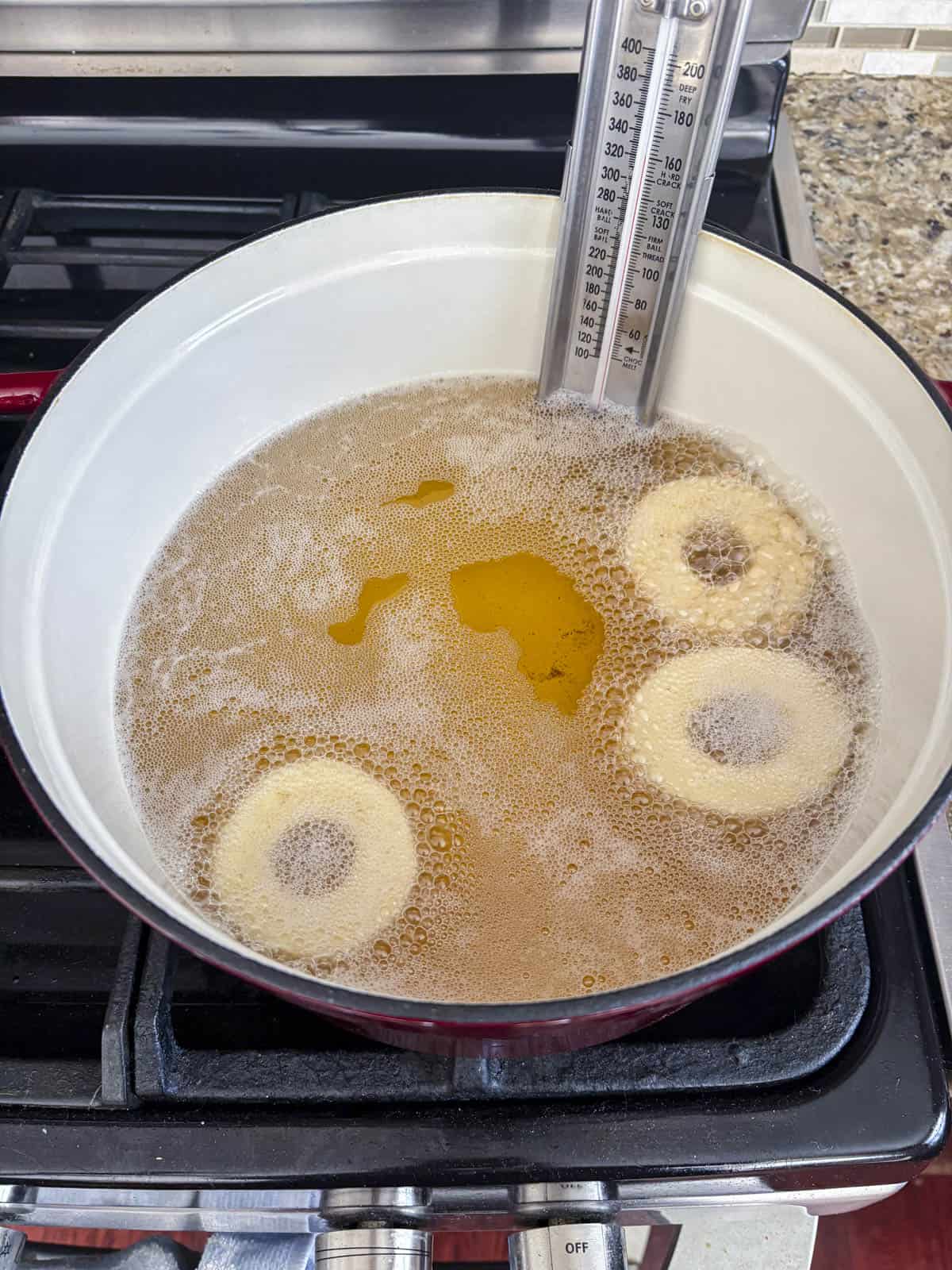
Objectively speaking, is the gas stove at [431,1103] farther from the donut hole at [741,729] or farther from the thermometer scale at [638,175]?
the thermometer scale at [638,175]

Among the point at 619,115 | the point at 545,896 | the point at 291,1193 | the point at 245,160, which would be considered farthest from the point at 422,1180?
the point at 245,160

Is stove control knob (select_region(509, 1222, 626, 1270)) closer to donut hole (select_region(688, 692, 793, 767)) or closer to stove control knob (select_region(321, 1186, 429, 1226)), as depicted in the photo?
stove control knob (select_region(321, 1186, 429, 1226))

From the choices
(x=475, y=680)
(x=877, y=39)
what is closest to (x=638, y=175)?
(x=475, y=680)

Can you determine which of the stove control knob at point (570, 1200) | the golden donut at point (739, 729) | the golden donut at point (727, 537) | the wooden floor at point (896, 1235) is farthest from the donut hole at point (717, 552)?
the wooden floor at point (896, 1235)

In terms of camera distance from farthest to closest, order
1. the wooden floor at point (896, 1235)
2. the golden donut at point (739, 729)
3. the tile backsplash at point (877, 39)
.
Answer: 1. the tile backsplash at point (877, 39)
2. the wooden floor at point (896, 1235)
3. the golden donut at point (739, 729)

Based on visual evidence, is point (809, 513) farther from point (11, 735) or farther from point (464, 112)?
point (11, 735)

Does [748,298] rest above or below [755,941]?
above
